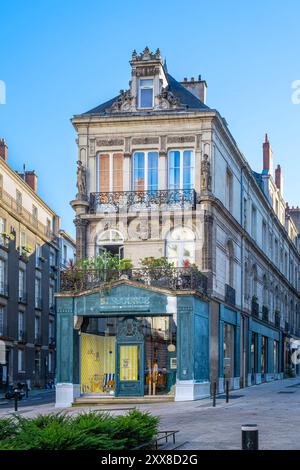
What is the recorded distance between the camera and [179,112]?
31156 mm

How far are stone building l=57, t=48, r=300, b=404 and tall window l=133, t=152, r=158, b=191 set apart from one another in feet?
0.13

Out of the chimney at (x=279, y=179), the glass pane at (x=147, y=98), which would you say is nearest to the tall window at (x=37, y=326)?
the chimney at (x=279, y=179)

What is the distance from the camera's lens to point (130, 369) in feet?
94.0

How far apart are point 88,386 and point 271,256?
75.8ft

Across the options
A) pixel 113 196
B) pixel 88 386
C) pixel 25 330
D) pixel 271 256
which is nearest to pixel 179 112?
pixel 113 196

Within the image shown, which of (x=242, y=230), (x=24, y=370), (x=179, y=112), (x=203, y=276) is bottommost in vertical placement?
(x=24, y=370)

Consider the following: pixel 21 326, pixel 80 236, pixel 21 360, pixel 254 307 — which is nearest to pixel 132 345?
pixel 80 236

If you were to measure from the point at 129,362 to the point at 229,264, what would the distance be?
889 cm

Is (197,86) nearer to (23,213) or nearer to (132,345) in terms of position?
(132,345)

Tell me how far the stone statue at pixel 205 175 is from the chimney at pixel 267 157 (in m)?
19.2

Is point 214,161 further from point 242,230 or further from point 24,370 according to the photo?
point 24,370
